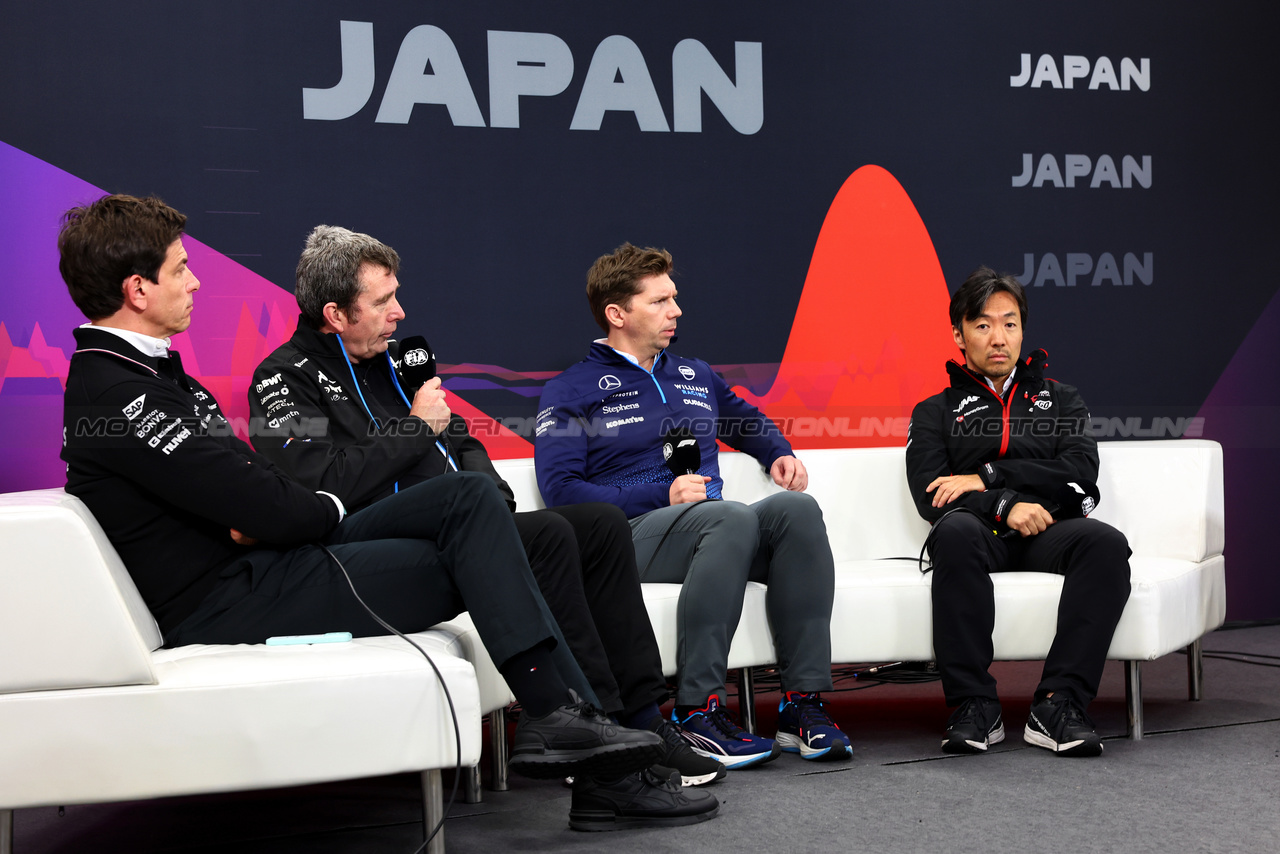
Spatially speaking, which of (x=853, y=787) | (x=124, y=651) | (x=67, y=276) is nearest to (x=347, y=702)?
(x=124, y=651)

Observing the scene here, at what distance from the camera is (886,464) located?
338cm

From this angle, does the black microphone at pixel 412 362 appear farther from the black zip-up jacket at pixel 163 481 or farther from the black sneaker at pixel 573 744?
the black sneaker at pixel 573 744

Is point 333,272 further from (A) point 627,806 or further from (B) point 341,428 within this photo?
(A) point 627,806


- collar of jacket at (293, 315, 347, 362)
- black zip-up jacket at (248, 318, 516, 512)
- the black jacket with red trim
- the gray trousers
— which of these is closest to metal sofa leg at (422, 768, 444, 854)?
black zip-up jacket at (248, 318, 516, 512)

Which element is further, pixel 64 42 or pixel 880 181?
pixel 880 181

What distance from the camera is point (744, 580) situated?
2.70 metres

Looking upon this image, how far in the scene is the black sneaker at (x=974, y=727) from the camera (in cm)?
261

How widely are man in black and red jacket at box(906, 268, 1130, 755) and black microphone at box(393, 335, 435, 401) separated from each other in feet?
4.43

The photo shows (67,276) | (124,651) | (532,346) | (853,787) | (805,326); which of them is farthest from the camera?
(805,326)

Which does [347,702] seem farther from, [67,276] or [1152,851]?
[1152,851]

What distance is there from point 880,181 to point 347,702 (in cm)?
283

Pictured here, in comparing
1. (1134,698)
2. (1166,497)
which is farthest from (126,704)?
(1166,497)

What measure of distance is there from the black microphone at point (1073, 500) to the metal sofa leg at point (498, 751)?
59.5 inches

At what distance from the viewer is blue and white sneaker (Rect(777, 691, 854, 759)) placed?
2.58m
